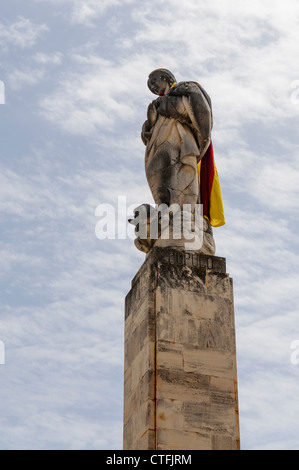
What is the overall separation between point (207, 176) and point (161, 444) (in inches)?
210

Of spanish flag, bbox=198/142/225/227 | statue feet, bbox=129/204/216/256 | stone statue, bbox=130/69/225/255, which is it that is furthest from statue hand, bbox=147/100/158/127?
statue feet, bbox=129/204/216/256

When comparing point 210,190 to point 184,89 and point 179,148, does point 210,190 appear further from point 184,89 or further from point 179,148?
point 184,89

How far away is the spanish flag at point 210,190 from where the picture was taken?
13.6 m

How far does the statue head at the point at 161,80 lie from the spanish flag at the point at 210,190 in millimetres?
1458

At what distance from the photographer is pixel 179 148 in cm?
1360

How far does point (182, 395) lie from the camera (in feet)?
36.4

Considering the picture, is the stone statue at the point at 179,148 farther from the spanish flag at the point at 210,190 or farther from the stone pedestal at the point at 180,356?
the stone pedestal at the point at 180,356

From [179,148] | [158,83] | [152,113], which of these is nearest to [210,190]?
[179,148]

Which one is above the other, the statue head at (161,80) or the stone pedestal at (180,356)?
the statue head at (161,80)

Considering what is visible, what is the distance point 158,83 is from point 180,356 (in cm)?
572

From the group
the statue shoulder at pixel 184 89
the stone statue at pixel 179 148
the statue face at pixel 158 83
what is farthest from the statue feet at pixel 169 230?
the statue face at pixel 158 83

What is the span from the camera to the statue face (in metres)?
14.7
